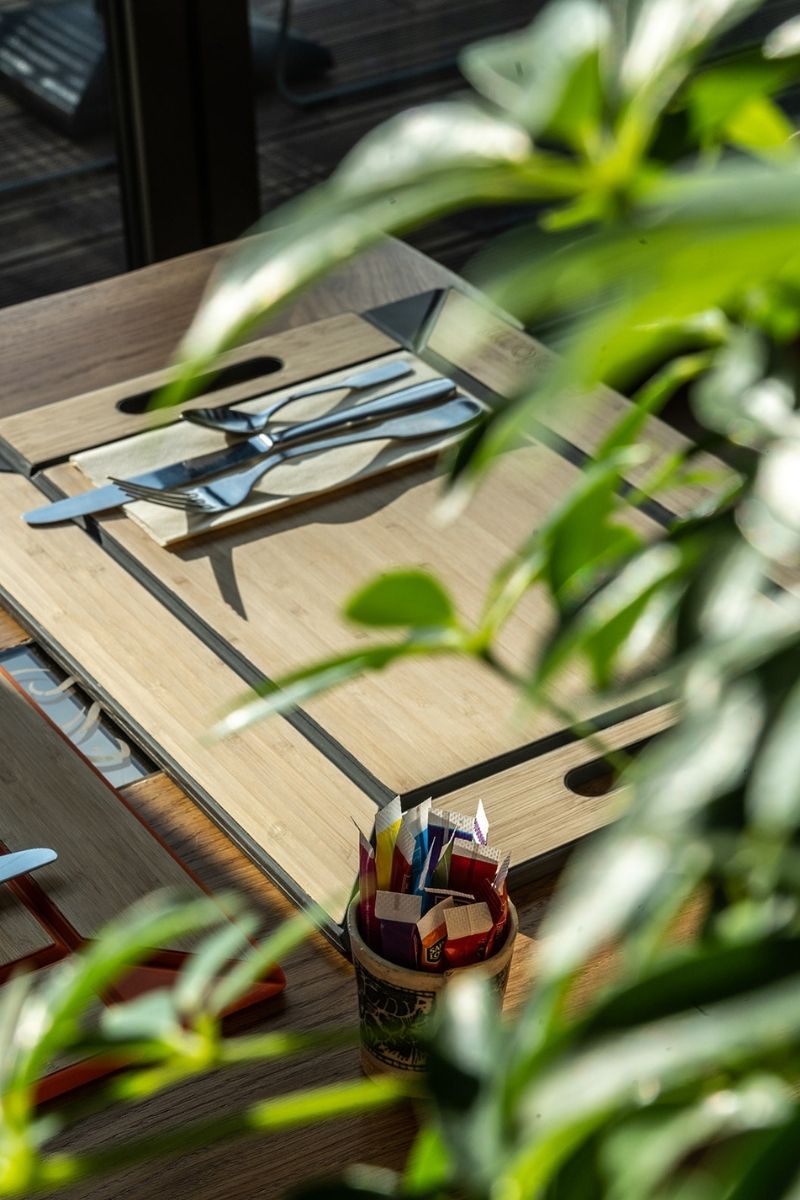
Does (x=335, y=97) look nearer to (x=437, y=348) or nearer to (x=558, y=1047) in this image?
(x=437, y=348)

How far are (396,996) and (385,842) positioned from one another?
0.25 feet

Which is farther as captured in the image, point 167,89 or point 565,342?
point 167,89

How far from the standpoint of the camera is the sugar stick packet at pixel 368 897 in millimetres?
760

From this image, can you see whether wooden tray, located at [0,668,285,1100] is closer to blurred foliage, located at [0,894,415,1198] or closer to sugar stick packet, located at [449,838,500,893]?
sugar stick packet, located at [449,838,500,893]

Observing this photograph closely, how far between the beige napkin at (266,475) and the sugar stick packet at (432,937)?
21.7 inches

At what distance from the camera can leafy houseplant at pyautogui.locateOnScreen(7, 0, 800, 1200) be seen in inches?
8.4

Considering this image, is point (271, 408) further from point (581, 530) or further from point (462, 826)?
point (581, 530)

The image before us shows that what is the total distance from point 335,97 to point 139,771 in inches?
76.4

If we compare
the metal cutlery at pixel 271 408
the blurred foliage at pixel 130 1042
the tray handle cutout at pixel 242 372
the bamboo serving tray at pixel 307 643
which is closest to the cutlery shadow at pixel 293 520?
the bamboo serving tray at pixel 307 643

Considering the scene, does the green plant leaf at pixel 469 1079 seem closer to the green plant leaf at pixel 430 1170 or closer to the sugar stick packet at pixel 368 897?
the green plant leaf at pixel 430 1170

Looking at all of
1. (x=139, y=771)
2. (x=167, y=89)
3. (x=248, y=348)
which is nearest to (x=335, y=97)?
(x=167, y=89)

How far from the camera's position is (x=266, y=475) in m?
1.30

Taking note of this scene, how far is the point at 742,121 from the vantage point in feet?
1.04

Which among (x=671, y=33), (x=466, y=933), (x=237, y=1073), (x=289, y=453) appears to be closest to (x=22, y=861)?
(x=237, y=1073)
